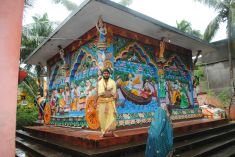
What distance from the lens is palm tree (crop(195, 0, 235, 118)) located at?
1584 cm

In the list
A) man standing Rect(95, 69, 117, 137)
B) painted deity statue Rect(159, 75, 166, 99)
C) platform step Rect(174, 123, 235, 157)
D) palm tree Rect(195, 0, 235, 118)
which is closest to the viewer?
man standing Rect(95, 69, 117, 137)

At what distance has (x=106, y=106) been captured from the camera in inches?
199

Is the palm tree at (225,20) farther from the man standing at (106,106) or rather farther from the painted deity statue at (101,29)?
the man standing at (106,106)

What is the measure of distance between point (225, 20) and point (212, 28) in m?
1.19

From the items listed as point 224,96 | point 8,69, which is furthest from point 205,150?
point 224,96

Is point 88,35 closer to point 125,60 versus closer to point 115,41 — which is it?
point 115,41

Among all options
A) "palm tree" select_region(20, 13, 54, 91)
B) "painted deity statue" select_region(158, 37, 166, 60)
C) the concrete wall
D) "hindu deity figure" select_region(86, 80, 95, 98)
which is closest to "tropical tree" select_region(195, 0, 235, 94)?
the concrete wall

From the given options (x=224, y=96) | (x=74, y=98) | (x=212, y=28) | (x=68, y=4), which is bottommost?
(x=224, y=96)

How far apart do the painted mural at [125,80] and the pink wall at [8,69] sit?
4.68 metres

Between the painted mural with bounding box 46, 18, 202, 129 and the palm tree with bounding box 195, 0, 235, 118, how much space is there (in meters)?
8.10

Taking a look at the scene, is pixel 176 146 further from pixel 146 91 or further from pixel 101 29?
pixel 101 29

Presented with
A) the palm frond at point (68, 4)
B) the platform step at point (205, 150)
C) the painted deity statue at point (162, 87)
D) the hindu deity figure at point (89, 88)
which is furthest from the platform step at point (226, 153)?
the palm frond at point (68, 4)

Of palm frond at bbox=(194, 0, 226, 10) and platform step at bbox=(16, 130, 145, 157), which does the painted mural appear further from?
palm frond at bbox=(194, 0, 226, 10)

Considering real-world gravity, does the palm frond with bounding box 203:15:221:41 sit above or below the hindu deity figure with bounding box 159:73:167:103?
above
